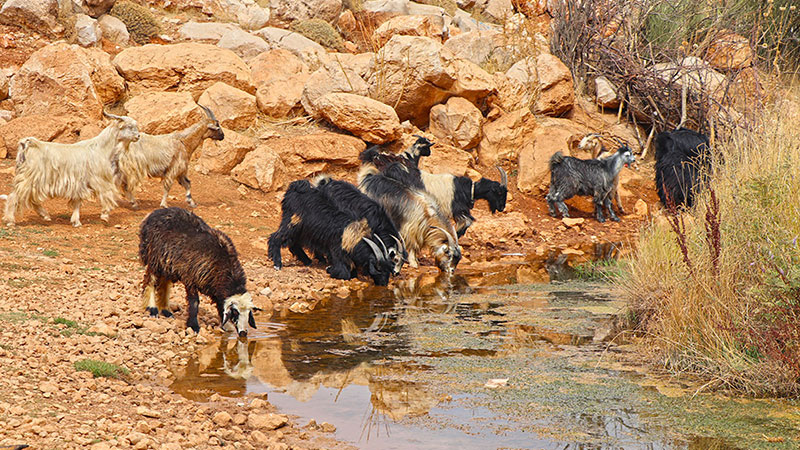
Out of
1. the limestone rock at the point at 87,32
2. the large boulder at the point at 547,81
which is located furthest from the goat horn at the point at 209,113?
the large boulder at the point at 547,81

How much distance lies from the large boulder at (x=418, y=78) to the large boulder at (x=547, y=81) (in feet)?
5.05

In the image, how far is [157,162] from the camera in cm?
1272

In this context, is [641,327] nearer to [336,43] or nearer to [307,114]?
[307,114]

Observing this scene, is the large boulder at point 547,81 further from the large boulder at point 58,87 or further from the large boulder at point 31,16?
the large boulder at point 31,16

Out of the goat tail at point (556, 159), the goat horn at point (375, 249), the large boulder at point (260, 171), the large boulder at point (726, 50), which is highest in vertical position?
the large boulder at point (726, 50)

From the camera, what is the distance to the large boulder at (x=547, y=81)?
18.9 m

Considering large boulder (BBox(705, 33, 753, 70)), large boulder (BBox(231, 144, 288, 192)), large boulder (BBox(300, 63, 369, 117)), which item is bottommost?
large boulder (BBox(231, 144, 288, 192))

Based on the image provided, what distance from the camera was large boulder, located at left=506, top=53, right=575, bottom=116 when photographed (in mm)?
18891

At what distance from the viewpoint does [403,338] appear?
7473 millimetres

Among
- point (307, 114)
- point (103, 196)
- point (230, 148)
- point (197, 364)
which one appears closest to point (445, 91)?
point (307, 114)

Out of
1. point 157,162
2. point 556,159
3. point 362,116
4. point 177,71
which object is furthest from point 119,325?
point 177,71

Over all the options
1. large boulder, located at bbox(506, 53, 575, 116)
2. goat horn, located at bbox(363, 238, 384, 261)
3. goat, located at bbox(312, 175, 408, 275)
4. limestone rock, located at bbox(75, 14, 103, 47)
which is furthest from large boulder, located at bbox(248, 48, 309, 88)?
goat horn, located at bbox(363, 238, 384, 261)

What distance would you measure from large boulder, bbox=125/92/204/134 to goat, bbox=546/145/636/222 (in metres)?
6.80

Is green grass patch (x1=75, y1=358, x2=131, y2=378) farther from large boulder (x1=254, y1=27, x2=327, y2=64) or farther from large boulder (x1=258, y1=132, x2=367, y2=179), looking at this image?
large boulder (x1=254, y1=27, x2=327, y2=64)
